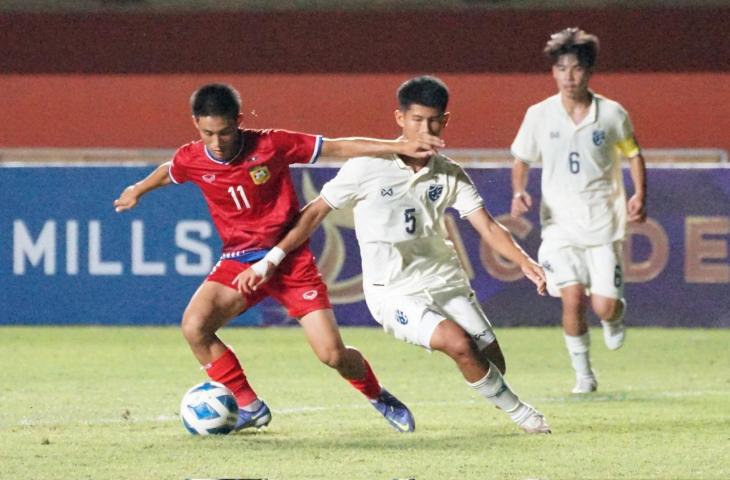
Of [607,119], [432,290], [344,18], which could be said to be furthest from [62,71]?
[432,290]

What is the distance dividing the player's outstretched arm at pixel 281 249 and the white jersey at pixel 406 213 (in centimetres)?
8

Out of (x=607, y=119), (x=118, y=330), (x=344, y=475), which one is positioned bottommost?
(x=118, y=330)

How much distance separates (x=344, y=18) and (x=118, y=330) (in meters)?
9.09

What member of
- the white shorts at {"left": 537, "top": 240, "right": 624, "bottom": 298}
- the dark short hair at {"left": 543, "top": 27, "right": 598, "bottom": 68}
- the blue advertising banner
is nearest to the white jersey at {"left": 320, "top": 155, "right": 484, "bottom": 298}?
the dark short hair at {"left": 543, "top": 27, "right": 598, "bottom": 68}

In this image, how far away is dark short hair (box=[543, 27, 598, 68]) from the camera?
905cm

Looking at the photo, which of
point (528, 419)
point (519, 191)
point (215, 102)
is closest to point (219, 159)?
point (215, 102)

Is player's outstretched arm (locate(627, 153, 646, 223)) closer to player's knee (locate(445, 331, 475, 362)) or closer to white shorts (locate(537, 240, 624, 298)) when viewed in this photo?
white shorts (locate(537, 240, 624, 298))

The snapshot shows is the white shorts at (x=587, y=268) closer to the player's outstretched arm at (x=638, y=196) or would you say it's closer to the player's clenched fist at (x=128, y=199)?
the player's outstretched arm at (x=638, y=196)

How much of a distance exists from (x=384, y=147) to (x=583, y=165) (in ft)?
7.77

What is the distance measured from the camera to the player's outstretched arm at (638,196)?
30.4ft

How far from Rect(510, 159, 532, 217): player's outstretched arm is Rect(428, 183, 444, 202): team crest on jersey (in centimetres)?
167

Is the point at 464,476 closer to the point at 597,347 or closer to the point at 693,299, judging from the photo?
the point at 597,347

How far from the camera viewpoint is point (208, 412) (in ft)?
24.4

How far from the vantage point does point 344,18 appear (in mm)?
21609
